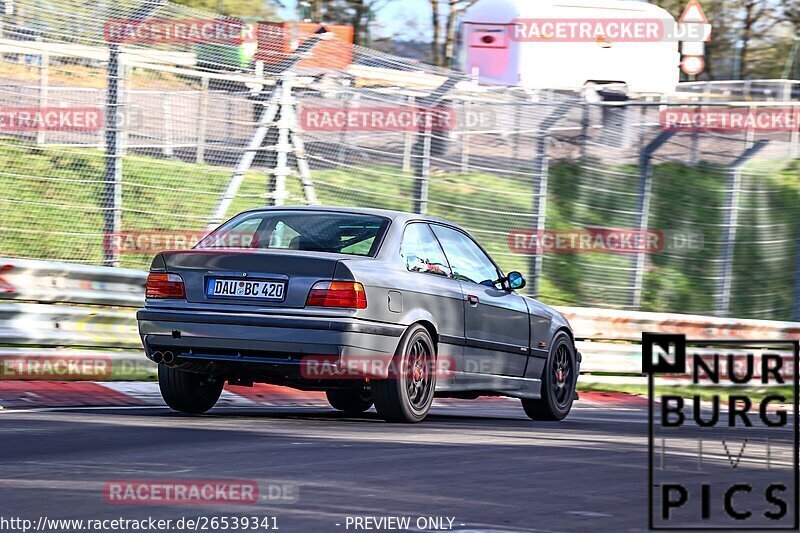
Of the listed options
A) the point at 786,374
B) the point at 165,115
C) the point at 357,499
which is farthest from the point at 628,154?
the point at 357,499

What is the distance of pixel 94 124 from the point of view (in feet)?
47.4

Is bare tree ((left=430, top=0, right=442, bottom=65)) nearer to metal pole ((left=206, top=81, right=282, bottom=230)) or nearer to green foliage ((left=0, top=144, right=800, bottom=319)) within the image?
green foliage ((left=0, top=144, right=800, bottom=319))

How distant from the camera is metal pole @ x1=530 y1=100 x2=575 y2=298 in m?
15.3

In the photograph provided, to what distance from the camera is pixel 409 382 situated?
29.1 feet

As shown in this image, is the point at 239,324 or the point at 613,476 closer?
the point at 613,476

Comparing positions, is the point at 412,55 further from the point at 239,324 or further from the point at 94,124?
the point at 239,324

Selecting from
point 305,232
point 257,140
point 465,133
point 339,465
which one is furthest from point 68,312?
point 465,133

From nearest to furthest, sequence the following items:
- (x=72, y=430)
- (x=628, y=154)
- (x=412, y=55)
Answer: (x=72, y=430) → (x=628, y=154) → (x=412, y=55)

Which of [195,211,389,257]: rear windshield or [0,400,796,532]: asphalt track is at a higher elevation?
[195,211,389,257]: rear windshield

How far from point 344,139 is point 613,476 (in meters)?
8.93

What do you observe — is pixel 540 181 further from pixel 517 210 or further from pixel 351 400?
pixel 351 400

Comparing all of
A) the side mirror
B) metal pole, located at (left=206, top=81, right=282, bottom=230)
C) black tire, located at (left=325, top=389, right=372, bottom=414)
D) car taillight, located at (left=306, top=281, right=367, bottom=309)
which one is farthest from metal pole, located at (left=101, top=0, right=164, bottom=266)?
car taillight, located at (left=306, top=281, right=367, bottom=309)

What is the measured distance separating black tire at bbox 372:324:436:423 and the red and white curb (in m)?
2.20

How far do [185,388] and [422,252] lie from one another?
1776 mm
